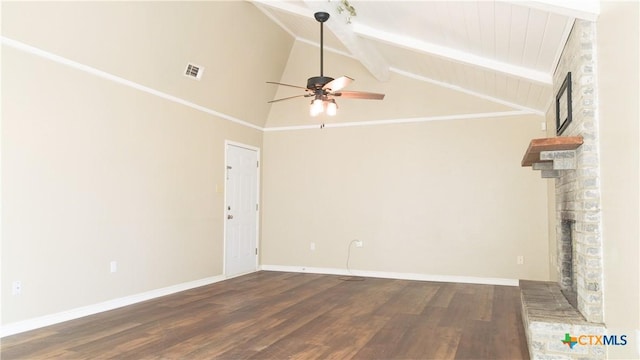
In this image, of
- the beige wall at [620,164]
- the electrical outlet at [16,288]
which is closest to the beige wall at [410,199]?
the beige wall at [620,164]

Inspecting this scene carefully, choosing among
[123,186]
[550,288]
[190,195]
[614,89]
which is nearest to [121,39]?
[123,186]

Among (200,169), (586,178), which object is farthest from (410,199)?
(586,178)

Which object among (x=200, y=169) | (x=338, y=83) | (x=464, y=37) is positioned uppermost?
(x=464, y=37)

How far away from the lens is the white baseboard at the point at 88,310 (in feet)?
12.0

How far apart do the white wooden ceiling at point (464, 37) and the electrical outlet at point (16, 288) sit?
11.9 feet

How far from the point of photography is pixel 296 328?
3.88 meters

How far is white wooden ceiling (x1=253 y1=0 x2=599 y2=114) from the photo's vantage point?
333 cm

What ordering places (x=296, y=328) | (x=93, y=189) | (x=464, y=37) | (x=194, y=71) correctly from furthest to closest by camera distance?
(x=194, y=71) < (x=93, y=189) < (x=464, y=37) < (x=296, y=328)

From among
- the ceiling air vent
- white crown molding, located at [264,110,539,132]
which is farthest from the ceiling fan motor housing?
white crown molding, located at [264,110,539,132]

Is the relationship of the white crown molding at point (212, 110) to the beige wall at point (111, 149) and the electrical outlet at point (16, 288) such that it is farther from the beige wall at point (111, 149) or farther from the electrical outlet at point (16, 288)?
the electrical outlet at point (16, 288)

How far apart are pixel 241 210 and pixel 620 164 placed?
5.41 metres

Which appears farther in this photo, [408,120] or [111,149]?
[408,120]

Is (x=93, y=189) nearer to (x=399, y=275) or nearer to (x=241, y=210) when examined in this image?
(x=241, y=210)

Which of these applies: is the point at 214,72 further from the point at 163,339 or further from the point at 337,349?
the point at 337,349
